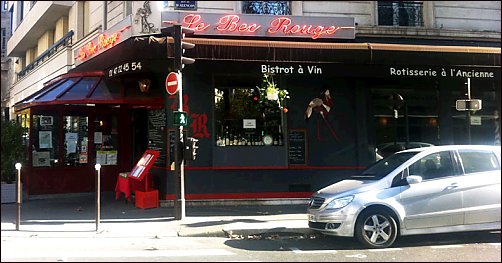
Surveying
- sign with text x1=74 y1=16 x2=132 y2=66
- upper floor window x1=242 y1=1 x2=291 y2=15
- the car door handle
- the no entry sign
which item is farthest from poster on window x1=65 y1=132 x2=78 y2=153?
the car door handle

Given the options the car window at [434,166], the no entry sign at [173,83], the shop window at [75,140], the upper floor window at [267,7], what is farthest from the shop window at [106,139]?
the car window at [434,166]

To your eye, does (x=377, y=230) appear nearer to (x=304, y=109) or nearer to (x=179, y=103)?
(x=179, y=103)

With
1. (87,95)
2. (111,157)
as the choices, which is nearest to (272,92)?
(87,95)

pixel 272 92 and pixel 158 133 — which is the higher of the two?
pixel 272 92

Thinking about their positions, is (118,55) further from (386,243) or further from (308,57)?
(386,243)

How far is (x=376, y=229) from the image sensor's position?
7.36m

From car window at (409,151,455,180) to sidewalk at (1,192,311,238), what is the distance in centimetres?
229

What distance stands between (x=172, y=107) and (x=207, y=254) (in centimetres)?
513

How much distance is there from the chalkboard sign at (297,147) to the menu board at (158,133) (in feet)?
10.3

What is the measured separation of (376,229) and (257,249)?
1.90 m

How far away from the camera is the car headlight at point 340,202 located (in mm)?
7402

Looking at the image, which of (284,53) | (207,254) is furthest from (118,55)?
(207,254)

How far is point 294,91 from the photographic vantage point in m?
11.8

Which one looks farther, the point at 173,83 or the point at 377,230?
the point at 173,83
